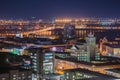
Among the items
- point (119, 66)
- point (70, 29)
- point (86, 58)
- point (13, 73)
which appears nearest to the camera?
point (13, 73)

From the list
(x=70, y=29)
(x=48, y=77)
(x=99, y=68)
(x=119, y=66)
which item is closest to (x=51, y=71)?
(x=48, y=77)

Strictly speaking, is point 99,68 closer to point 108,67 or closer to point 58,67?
point 108,67

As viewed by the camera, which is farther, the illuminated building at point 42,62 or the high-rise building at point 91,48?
the high-rise building at point 91,48

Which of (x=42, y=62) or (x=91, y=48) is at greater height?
(x=91, y=48)

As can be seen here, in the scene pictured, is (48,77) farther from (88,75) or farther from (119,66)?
(119,66)

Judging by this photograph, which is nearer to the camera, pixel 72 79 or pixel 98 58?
pixel 72 79

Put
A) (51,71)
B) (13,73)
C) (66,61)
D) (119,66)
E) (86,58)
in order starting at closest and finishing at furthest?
(13,73) < (51,71) < (119,66) < (66,61) < (86,58)

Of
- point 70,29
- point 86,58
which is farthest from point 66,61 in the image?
point 70,29

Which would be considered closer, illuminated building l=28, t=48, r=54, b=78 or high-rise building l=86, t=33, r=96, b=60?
illuminated building l=28, t=48, r=54, b=78

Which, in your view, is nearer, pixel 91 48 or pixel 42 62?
pixel 42 62
